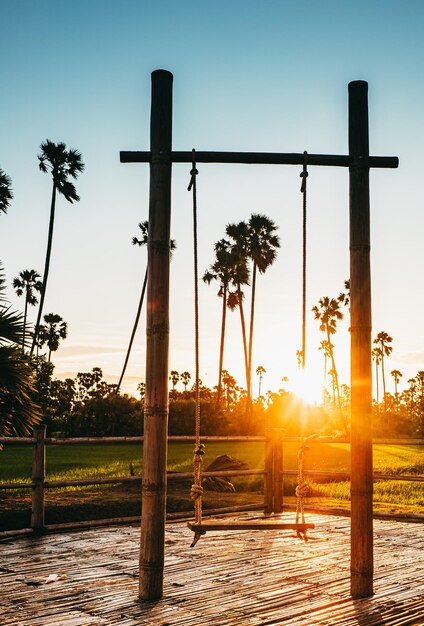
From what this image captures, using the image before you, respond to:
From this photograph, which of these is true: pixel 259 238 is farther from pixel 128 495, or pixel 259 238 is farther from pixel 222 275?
pixel 128 495

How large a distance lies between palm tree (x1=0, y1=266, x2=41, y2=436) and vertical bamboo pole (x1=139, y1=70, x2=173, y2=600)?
3.59 m

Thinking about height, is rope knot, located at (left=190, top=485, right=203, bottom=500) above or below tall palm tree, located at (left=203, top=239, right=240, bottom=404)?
below

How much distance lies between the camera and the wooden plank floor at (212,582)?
4.14 meters

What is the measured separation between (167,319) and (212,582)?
200 centimetres

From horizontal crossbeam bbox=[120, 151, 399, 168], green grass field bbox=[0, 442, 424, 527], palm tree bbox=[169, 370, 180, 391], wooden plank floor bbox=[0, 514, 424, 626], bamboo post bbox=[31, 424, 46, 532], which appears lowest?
green grass field bbox=[0, 442, 424, 527]

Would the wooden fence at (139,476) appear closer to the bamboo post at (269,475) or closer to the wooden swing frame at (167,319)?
the bamboo post at (269,475)

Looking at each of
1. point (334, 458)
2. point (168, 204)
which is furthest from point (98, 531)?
point (334, 458)

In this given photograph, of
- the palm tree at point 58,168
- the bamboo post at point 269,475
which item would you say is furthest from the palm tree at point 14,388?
the palm tree at point 58,168

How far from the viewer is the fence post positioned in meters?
9.27

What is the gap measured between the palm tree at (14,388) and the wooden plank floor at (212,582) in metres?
1.49

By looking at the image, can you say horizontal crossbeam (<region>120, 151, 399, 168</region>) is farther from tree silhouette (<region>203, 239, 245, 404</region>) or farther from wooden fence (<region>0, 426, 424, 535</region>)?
tree silhouette (<region>203, 239, 245, 404</region>)

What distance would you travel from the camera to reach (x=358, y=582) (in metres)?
4.70

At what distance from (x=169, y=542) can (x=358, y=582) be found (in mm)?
2619

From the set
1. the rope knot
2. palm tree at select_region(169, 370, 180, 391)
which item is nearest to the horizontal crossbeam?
the rope knot
